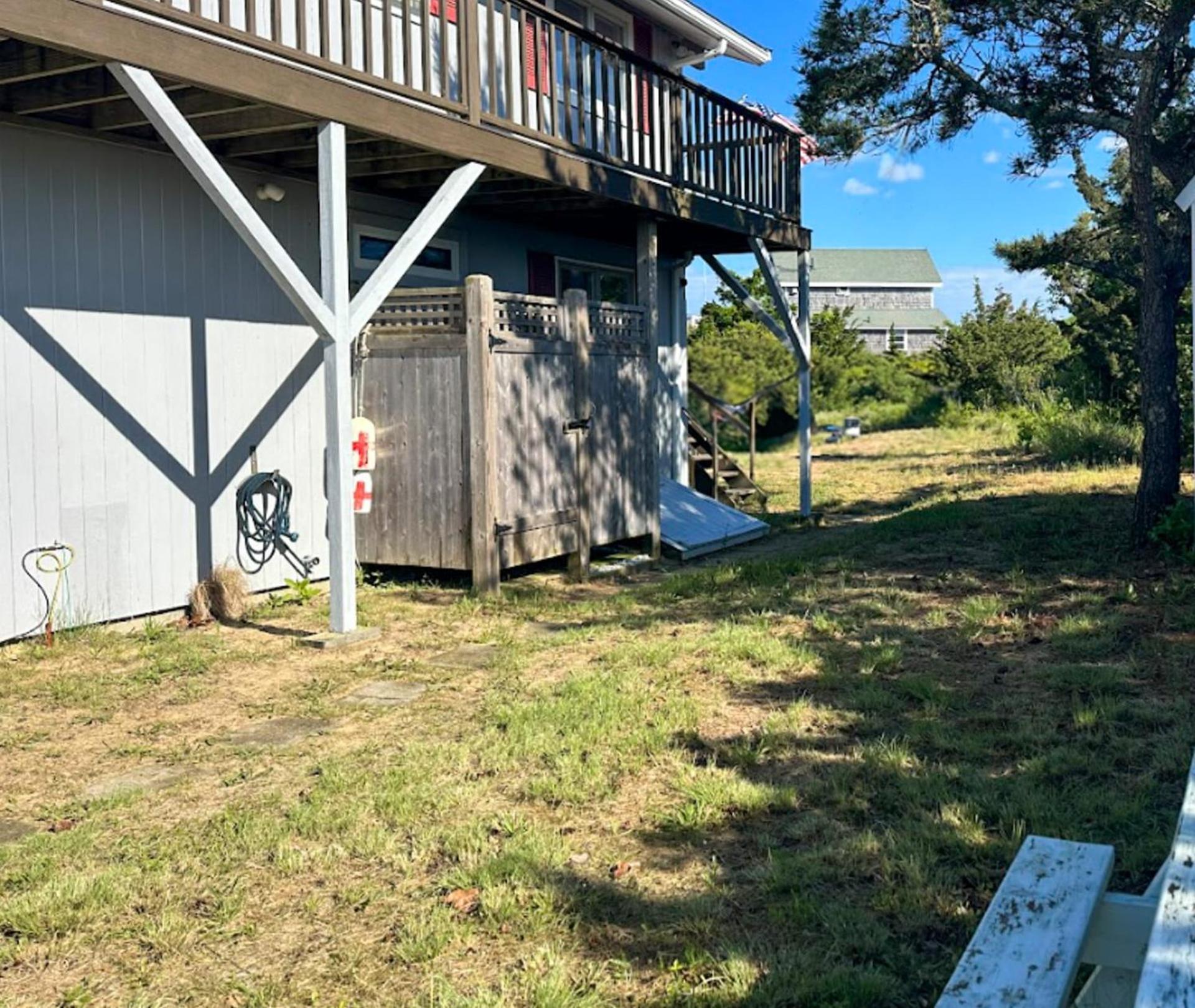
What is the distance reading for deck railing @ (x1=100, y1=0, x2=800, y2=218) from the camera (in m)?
7.01

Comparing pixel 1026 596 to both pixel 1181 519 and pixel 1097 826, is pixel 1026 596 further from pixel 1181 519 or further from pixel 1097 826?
pixel 1097 826

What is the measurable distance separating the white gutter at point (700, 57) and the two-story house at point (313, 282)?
11.5 ft

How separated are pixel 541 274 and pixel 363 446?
4.39 meters

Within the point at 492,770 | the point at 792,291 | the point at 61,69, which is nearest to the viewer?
the point at 492,770

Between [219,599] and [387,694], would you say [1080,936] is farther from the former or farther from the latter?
[219,599]

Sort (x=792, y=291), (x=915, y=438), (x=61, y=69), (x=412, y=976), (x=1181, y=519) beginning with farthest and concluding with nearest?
(x=792, y=291), (x=915, y=438), (x=1181, y=519), (x=61, y=69), (x=412, y=976)

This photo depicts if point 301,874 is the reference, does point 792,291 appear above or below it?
above

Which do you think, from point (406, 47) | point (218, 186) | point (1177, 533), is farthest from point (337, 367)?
point (1177, 533)

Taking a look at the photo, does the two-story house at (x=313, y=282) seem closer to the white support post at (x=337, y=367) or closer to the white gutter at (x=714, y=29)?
the white support post at (x=337, y=367)

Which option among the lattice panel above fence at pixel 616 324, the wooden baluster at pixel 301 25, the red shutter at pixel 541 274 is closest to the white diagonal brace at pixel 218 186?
the wooden baluster at pixel 301 25

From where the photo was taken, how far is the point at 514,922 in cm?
329

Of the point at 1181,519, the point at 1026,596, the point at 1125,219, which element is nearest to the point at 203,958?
the point at 1026,596

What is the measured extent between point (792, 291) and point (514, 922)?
4061 centimetres

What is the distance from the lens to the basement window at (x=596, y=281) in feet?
40.8
